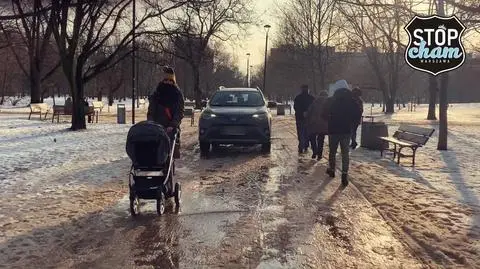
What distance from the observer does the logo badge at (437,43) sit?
49.7ft

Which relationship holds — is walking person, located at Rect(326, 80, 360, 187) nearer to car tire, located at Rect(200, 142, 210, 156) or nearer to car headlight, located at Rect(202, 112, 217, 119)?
car headlight, located at Rect(202, 112, 217, 119)

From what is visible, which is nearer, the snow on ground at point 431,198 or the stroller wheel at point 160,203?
the snow on ground at point 431,198

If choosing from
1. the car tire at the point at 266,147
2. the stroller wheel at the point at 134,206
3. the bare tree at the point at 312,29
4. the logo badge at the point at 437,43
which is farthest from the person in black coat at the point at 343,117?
the bare tree at the point at 312,29

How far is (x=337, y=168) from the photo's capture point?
12000 mm

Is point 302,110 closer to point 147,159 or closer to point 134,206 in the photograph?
point 147,159

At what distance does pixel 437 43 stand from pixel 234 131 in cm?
658

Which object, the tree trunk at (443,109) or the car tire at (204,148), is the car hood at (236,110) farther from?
the tree trunk at (443,109)

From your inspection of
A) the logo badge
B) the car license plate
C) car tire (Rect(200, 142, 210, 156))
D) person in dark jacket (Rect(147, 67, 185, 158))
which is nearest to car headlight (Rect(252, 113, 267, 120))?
the car license plate

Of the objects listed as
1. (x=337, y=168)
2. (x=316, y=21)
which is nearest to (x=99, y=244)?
(x=337, y=168)

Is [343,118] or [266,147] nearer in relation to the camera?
[343,118]

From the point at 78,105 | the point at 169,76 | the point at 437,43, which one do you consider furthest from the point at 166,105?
the point at 78,105

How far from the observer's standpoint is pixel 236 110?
1401 centimetres

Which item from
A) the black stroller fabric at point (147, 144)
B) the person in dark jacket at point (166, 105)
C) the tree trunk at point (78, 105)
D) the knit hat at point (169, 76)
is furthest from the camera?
the tree trunk at point (78, 105)

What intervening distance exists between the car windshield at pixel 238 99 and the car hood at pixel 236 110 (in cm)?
45
